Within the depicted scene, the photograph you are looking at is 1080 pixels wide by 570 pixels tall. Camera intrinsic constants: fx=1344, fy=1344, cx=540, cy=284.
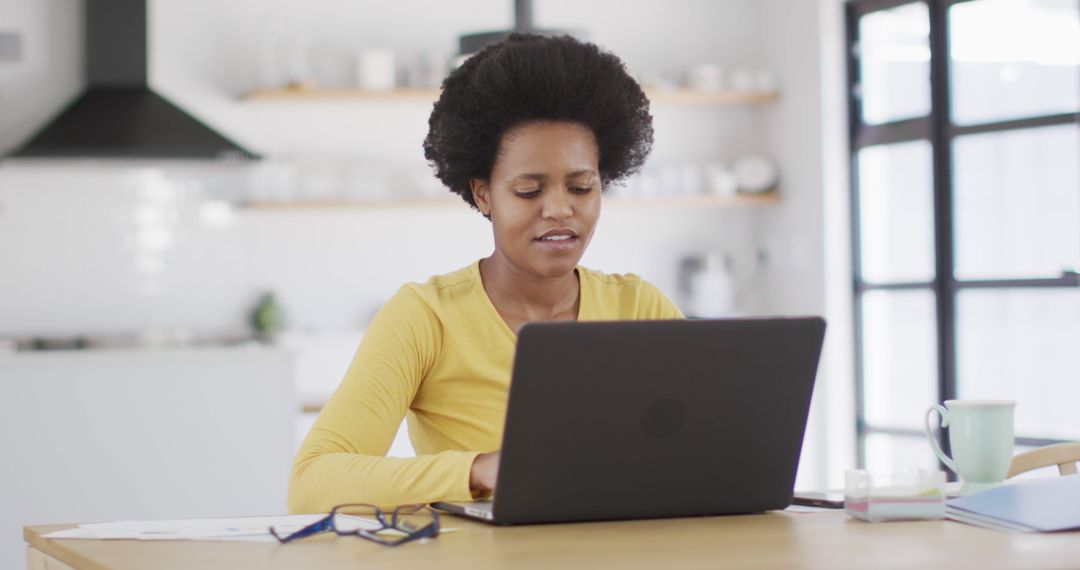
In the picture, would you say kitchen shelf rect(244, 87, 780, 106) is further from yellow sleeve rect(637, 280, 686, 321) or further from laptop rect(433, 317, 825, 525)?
laptop rect(433, 317, 825, 525)

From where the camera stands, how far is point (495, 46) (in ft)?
6.20

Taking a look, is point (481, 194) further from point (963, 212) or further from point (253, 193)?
point (253, 193)

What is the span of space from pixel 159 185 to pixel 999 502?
4.65m

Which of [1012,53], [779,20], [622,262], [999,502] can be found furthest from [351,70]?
[999,502]

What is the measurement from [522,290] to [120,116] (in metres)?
3.79

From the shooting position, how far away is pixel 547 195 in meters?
1.77

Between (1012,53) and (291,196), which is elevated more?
(1012,53)

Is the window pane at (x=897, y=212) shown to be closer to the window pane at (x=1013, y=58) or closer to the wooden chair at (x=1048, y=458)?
the window pane at (x=1013, y=58)

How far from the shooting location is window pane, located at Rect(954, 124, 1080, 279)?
14.4 feet

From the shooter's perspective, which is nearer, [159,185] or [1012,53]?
[1012,53]

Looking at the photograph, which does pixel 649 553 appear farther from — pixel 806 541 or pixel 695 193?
pixel 695 193

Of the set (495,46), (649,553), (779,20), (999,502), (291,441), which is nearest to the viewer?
(649,553)

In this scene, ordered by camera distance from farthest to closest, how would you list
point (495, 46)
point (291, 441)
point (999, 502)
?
1. point (291, 441)
2. point (495, 46)
3. point (999, 502)

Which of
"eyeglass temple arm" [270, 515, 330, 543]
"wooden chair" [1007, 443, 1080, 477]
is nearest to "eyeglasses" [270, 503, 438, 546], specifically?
"eyeglass temple arm" [270, 515, 330, 543]
